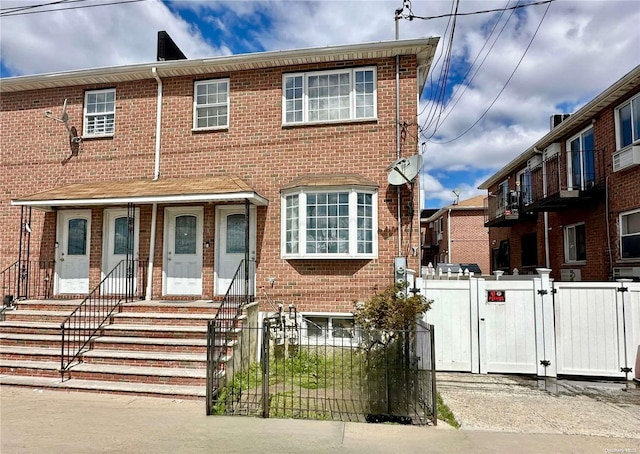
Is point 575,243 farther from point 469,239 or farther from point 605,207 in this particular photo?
point 469,239

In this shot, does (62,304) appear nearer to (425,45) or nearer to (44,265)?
(44,265)

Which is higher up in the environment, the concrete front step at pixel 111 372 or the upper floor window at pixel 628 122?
the upper floor window at pixel 628 122

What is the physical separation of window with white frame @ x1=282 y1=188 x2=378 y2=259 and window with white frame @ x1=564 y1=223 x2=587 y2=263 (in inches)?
340

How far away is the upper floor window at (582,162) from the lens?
1262cm

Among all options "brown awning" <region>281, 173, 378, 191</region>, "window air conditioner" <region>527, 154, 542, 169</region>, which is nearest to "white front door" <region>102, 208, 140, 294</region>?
"brown awning" <region>281, 173, 378, 191</region>

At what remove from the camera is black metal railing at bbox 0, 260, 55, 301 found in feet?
32.7

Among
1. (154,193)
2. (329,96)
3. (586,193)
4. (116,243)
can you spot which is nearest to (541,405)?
(329,96)

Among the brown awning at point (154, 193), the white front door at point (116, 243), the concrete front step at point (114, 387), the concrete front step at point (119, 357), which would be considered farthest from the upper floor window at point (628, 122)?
the white front door at point (116, 243)

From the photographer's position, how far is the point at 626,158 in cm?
1059

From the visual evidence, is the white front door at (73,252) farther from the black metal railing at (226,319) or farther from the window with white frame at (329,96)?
the window with white frame at (329,96)

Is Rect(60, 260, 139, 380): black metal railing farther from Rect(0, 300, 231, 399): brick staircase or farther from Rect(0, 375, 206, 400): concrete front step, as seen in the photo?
Rect(0, 375, 206, 400): concrete front step

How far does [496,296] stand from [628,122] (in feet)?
22.5

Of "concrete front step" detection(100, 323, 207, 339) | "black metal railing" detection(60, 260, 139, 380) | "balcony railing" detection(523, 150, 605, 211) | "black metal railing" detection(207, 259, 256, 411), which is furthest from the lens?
"balcony railing" detection(523, 150, 605, 211)

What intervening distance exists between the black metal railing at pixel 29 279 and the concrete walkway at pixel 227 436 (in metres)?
5.03
